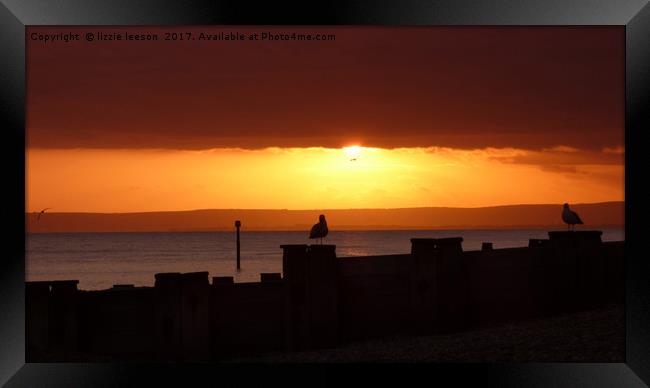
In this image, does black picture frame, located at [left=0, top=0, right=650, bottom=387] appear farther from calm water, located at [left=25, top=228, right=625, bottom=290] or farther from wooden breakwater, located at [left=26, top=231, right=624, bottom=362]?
calm water, located at [left=25, top=228, right=625, bottom=290]

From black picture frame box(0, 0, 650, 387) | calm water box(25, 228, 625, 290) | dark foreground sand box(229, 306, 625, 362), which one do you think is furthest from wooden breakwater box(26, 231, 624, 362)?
calm water box(25, 228, 625, 290)

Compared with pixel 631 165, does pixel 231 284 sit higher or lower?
lower

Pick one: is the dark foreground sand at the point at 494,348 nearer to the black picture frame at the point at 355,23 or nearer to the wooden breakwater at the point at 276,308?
the wooden breakwater at the point at 276,308

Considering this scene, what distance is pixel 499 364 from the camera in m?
8.30

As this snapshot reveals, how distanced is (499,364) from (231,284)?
3.27m

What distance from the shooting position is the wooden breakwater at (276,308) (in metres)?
8.80

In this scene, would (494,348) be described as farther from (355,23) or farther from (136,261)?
(136,261)

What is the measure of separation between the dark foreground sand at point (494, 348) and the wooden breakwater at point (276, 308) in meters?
0.15

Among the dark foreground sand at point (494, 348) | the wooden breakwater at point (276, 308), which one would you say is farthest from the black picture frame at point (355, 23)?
the dark foreground sand at point (494, 348)

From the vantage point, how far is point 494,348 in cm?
972

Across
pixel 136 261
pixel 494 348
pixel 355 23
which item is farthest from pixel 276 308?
pixel 136 261

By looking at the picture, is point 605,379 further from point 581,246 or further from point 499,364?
point 581,246

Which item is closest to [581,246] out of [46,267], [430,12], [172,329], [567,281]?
[567,281]

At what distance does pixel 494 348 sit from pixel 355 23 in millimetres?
4599
